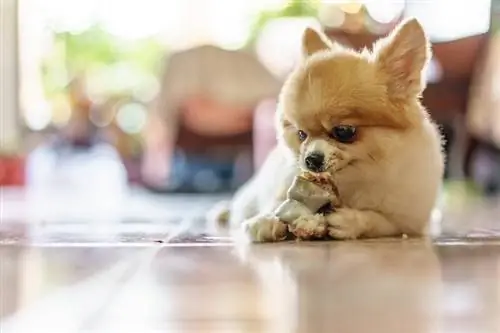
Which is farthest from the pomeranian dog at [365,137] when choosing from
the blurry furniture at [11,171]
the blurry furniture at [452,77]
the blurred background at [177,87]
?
the blurry furniture at [11,171]

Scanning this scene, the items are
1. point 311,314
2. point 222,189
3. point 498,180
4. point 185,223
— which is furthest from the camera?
point 222,189

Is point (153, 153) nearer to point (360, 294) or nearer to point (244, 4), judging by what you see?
point (244, 4)

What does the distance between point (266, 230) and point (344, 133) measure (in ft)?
0.75

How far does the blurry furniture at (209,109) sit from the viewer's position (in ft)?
18.5

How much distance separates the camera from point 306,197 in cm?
153

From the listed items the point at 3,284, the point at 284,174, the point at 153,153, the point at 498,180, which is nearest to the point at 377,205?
the point at 284,174

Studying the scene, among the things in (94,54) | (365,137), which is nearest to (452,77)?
(365,137)

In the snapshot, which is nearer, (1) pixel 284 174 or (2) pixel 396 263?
(2) pixel 396 263

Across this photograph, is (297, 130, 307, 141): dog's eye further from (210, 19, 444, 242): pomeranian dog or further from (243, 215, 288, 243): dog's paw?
(243, 215, 288, 243): dog's paw

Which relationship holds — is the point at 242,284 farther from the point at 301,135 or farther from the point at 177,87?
the point at 177,87

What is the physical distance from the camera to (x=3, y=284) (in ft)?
3.61

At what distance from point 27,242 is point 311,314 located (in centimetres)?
97

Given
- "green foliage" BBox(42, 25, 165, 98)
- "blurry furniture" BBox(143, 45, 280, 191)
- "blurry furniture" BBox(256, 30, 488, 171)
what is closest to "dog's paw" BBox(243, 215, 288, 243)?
"blurry furniture" BBox(256, 30, 488, 171)

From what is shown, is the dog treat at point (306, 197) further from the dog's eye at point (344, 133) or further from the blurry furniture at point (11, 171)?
the blurry furniture at point (11, 171)
